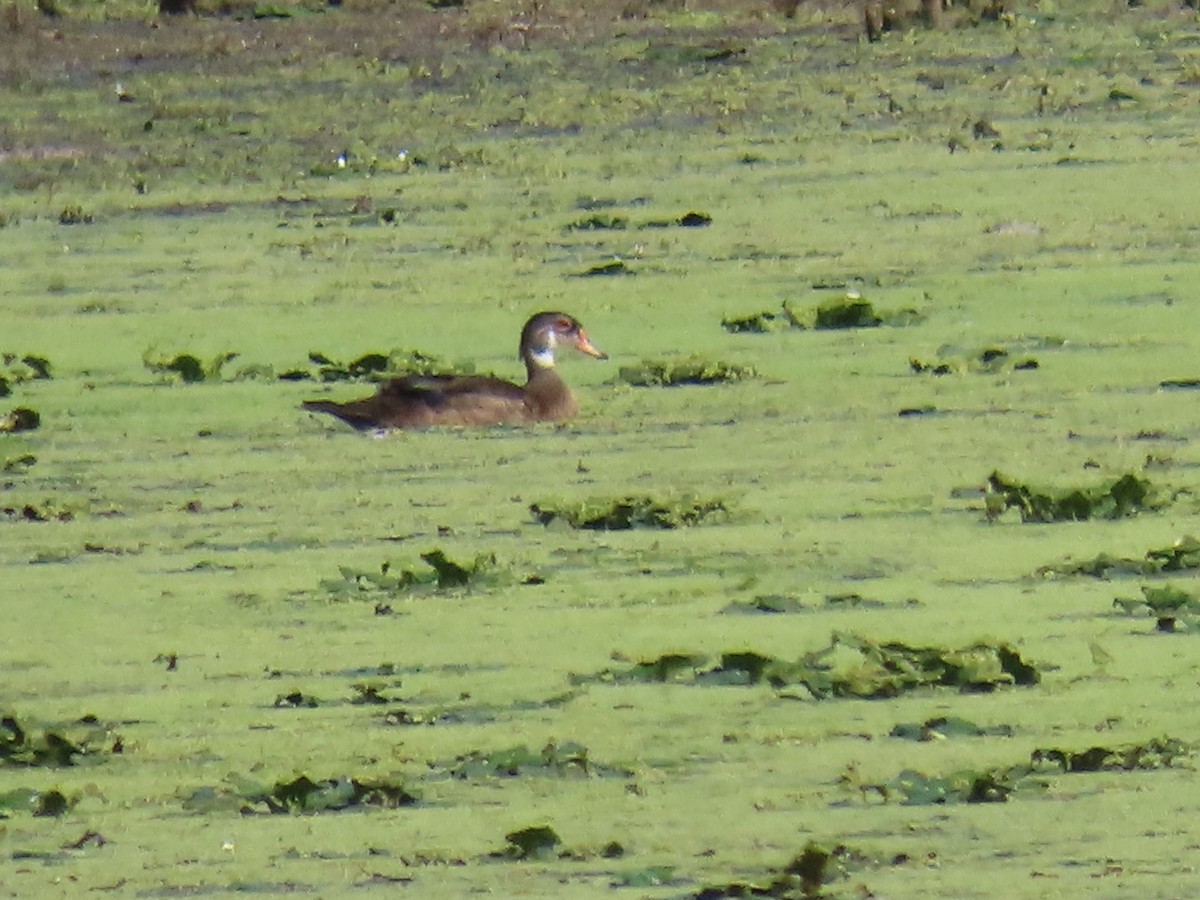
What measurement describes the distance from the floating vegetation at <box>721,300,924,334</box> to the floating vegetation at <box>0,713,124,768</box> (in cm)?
421

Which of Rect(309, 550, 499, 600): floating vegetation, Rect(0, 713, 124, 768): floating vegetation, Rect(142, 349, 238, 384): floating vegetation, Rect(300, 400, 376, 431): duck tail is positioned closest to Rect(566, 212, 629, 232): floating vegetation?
Rect(142, 349, 238, 384): floating vegetation

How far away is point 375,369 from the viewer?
9484mm

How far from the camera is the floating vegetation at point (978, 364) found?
8.95 m

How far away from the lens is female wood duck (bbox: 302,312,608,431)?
842cm

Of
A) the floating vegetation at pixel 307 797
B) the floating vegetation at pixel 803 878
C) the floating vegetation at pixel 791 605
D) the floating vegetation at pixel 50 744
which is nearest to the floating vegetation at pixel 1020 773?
the floating vegetation at pixel 803 878

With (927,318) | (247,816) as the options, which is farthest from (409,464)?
(247,816)

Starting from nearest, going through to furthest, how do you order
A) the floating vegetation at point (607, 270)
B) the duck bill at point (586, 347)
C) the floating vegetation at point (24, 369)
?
the duck bill at point (586, 347), the floating vegetation at point (24, 369), the floating vegetation at point (607, 270)

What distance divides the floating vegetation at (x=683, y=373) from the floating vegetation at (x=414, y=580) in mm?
2182

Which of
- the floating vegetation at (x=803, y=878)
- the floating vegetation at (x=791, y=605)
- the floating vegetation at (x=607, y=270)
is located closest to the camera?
the floating vegetation at (x=803, y=878)

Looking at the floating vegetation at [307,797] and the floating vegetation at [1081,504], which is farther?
the floating vegetation at [1081,504]

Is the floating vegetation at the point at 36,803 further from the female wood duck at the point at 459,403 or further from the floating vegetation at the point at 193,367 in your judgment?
the floating vegetation at the point at 193,367

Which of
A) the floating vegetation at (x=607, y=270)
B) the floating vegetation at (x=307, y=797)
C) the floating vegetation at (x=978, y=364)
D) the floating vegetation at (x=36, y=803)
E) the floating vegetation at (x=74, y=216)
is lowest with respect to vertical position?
the floating vegetation at (x=307, y=797)

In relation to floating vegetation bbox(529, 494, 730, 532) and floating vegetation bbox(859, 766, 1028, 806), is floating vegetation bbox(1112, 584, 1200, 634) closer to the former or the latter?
floating vegetation bbox(859, 766, 1028, 806)

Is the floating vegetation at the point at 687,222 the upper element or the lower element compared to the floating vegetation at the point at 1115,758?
upper
